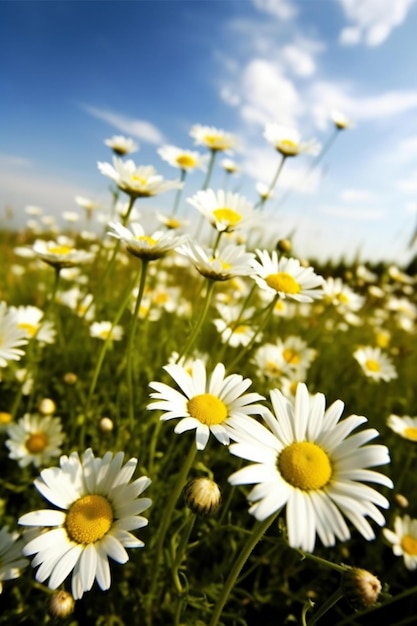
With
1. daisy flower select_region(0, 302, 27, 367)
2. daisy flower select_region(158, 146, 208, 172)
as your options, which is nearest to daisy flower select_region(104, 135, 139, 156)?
daisy flower select_region(158, 146, 208, 172)

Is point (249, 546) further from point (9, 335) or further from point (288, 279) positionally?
point (9, 335)

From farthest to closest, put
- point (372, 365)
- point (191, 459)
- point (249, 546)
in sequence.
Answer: point (372, 365), point (191, 459), point (249, 546)

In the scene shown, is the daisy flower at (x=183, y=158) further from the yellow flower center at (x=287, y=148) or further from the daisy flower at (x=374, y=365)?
the daisy flower at (x=374, y=365)

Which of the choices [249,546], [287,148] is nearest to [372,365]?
[287,148]

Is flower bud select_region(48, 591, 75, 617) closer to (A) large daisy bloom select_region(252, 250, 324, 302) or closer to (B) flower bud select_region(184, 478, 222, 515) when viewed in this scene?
(B) flower bud select_region(184, 478, 222, 515)

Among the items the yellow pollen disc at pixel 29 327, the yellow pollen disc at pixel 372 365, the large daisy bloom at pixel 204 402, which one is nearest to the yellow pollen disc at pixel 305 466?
the large daisy bloom at pixel 204 402

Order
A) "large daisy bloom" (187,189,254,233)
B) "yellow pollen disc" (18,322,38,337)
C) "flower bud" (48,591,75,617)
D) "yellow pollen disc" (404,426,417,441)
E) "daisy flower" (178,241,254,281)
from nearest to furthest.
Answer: "flower bud" (48,591,75,617)
"daisy flower" (178,241,254,281)
"large daisy bloom" (187,189,254,233)
"yellow pollen disc" (404,426,417,441)
"yellow pollen disc" (18,322,38,337)

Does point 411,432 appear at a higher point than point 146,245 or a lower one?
lower

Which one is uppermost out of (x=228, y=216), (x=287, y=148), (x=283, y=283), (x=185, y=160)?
(x=287, y=148)
